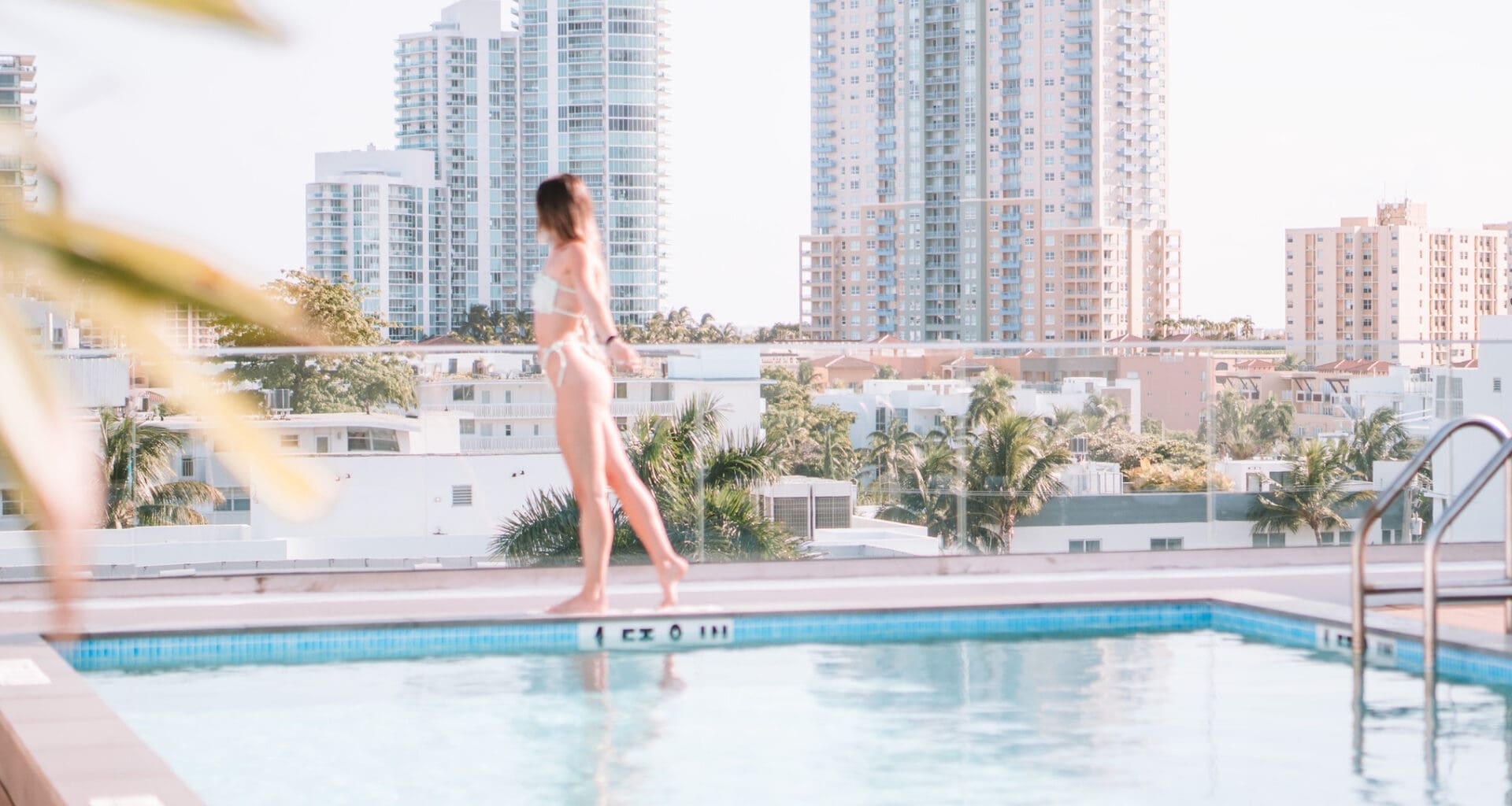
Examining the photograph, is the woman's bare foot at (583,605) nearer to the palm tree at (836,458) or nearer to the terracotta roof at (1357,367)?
the palm tree at (836,458)

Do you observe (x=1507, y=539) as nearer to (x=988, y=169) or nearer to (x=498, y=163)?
(x=988, y=169)

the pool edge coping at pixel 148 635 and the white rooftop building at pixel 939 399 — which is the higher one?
the white rooftop building at pixel 939 399

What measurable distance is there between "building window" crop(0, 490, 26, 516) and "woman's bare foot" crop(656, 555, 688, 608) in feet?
14.2

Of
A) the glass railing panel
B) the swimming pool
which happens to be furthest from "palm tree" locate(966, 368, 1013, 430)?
the swimming pool

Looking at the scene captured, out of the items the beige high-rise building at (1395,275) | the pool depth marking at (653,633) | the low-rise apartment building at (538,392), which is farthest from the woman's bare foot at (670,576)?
the beige high-rise building at (1395,275)

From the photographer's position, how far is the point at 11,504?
0.94m

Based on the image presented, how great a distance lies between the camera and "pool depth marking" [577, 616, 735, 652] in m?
5.27

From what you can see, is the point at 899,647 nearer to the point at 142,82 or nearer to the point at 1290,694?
the point at 1290,694

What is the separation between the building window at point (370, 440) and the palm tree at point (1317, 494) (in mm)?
3487

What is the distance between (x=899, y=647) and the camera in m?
5.31

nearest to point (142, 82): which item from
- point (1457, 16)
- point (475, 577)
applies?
point (475, 577)

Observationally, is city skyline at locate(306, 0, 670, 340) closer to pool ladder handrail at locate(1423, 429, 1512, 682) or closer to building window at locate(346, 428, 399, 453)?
building window at locate(346, 428, 399, 453)

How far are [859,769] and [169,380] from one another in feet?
10.8

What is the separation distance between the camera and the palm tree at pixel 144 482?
5.93 metres
